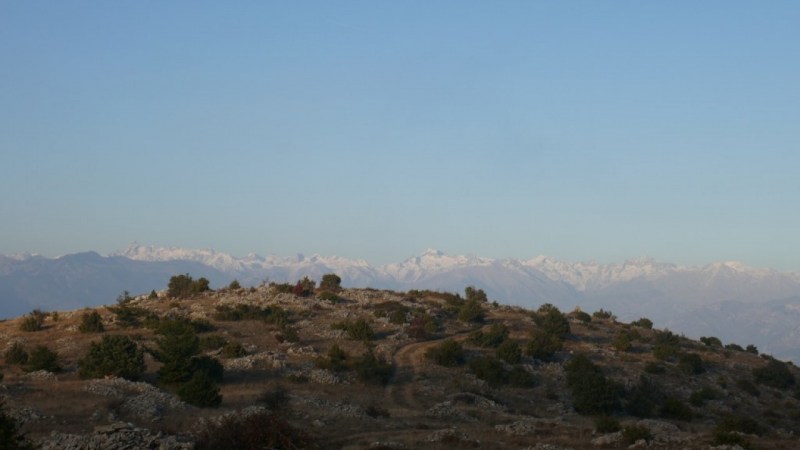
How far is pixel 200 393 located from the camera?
122ft

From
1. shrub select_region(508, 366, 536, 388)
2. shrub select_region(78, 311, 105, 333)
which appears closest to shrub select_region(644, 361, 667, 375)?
shrub select_region(508, 366, 536, 388)

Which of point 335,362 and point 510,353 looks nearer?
point 335,362

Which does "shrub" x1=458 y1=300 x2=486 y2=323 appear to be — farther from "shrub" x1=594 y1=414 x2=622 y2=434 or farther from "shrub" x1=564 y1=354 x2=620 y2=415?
"shrub" x1=594 y1=414 x2=622 y2=434

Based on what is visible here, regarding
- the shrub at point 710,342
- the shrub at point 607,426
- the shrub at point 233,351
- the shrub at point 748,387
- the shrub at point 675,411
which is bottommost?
the shrub at point 675,411

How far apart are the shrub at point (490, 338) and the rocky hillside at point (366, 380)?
0.45 feet

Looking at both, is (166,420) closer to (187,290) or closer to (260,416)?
(260,416)

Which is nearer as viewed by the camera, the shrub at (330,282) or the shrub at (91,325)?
the shrub at (91,325)

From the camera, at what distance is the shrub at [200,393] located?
36969 mm

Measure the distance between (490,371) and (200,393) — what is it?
828 inches

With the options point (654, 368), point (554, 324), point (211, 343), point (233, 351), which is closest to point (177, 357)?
point (233, 351)

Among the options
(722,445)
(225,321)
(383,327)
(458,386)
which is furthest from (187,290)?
(722,445)

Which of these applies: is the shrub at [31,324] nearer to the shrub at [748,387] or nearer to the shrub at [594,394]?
the shrub at [594,394]

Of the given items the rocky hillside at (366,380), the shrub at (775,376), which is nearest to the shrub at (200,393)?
the rocky hillside at (366,380)

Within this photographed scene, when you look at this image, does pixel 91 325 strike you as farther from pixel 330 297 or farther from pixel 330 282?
pixel 330 282
